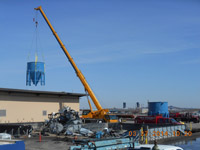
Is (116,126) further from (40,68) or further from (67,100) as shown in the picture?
(40,68)

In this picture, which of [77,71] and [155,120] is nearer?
[155,120]

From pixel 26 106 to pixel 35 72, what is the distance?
5095 mm

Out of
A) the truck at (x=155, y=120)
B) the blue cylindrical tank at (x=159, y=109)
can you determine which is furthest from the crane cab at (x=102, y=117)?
the blue cylindrical tank at (x=159, y=109)

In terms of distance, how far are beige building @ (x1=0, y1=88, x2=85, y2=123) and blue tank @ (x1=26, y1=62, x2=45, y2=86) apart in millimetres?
1785

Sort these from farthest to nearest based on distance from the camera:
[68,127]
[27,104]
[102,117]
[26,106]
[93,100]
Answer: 1. [93,100]
2. [102,117]
3. [27,104]
4. [26,106]
5. [68,127]

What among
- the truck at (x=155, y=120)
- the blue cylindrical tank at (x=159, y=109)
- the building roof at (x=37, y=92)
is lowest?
the truck at (x=155, y=120)

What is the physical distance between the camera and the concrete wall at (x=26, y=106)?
3572cm

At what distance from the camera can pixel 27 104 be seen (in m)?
38.2

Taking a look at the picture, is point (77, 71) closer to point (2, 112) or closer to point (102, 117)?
point (102, 117)

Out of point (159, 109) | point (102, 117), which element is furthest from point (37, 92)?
point (159, 109)

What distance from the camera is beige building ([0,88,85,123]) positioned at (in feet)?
117

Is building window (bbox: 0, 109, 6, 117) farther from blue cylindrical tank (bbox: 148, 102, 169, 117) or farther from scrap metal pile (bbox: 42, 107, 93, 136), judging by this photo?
blue cylindrical tank (bbox: 148, 102, 169, 117)

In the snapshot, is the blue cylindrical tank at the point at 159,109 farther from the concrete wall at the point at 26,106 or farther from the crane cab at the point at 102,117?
the concrete wall at the point at 26,106

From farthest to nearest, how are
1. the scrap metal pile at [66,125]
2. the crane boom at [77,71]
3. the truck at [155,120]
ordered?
the crane boom at [77,71]
the truck at [155,120]
the scrap metal pile at [66,125]
